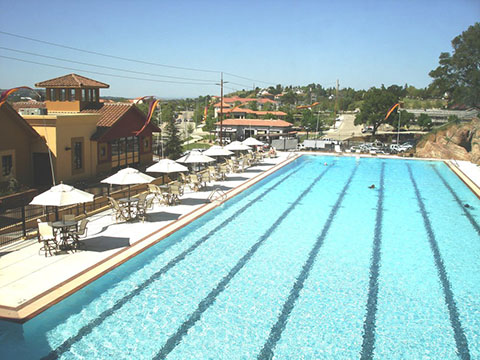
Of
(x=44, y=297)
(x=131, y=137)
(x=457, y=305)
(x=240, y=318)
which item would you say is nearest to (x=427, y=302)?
(x=457, y=305)

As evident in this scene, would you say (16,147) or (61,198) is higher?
(16,147)

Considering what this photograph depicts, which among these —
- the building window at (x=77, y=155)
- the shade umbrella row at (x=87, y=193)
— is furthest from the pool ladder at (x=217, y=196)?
the building window at (x=77, y=155)

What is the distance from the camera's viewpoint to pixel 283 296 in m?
9.36

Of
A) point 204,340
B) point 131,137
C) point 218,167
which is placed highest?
point 131,137

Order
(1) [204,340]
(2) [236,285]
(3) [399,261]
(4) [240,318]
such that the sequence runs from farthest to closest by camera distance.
→ (3) [399,261] < (2) [236,285] < (4) [240,318] < (1) [204,340]

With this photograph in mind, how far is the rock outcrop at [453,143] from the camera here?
33.7 meters

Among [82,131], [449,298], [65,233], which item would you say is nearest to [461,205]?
[449,298]

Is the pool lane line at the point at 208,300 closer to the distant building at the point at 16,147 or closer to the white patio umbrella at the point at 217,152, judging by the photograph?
the white patio umbrella at the point at 217,152

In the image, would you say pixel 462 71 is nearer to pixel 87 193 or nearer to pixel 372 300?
pixel 372 300

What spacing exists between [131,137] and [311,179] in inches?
428

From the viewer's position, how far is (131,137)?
78.0ft

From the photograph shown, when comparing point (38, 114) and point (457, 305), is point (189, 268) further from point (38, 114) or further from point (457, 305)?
point (38, 114)

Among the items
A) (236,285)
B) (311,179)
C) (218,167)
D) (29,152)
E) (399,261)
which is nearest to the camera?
(236,285)

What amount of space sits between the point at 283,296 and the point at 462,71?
63292mm
